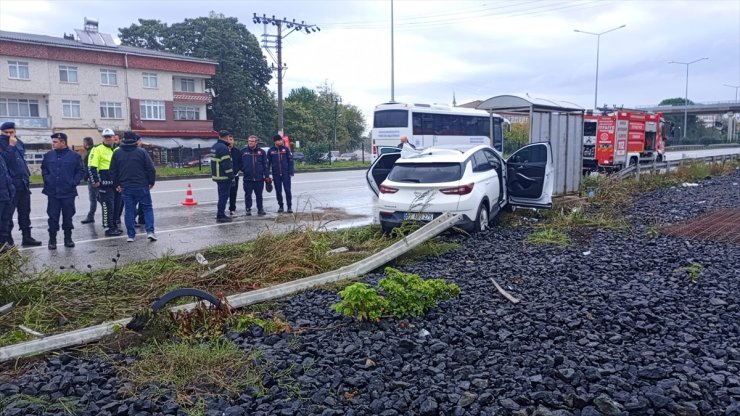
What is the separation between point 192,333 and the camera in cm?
467

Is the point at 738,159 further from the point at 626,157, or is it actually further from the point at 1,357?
the point at 1,357

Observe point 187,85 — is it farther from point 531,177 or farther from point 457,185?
point 457,185

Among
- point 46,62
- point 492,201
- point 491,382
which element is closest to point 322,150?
point 46,62

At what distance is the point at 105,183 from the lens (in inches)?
391

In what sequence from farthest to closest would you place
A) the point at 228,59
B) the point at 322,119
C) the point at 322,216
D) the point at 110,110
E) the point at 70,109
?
the point at 322,119
the point at 228,59
the point at 110,110
the point at 70,109
the point at 322,216

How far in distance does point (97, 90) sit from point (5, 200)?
42369 mm

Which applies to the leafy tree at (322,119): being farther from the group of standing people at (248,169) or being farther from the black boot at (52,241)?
the black boot at (52,241)

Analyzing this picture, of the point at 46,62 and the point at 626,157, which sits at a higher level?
the point at 46,62

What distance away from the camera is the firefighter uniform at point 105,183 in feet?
32.4

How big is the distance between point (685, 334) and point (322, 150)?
117 ft

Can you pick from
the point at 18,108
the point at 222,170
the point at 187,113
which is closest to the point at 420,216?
the point at 222,170

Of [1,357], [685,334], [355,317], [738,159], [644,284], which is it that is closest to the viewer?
[1,357]

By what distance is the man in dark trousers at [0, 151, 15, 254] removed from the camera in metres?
7.93

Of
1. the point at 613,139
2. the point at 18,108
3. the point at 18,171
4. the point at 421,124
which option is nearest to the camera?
the point at 18,171
